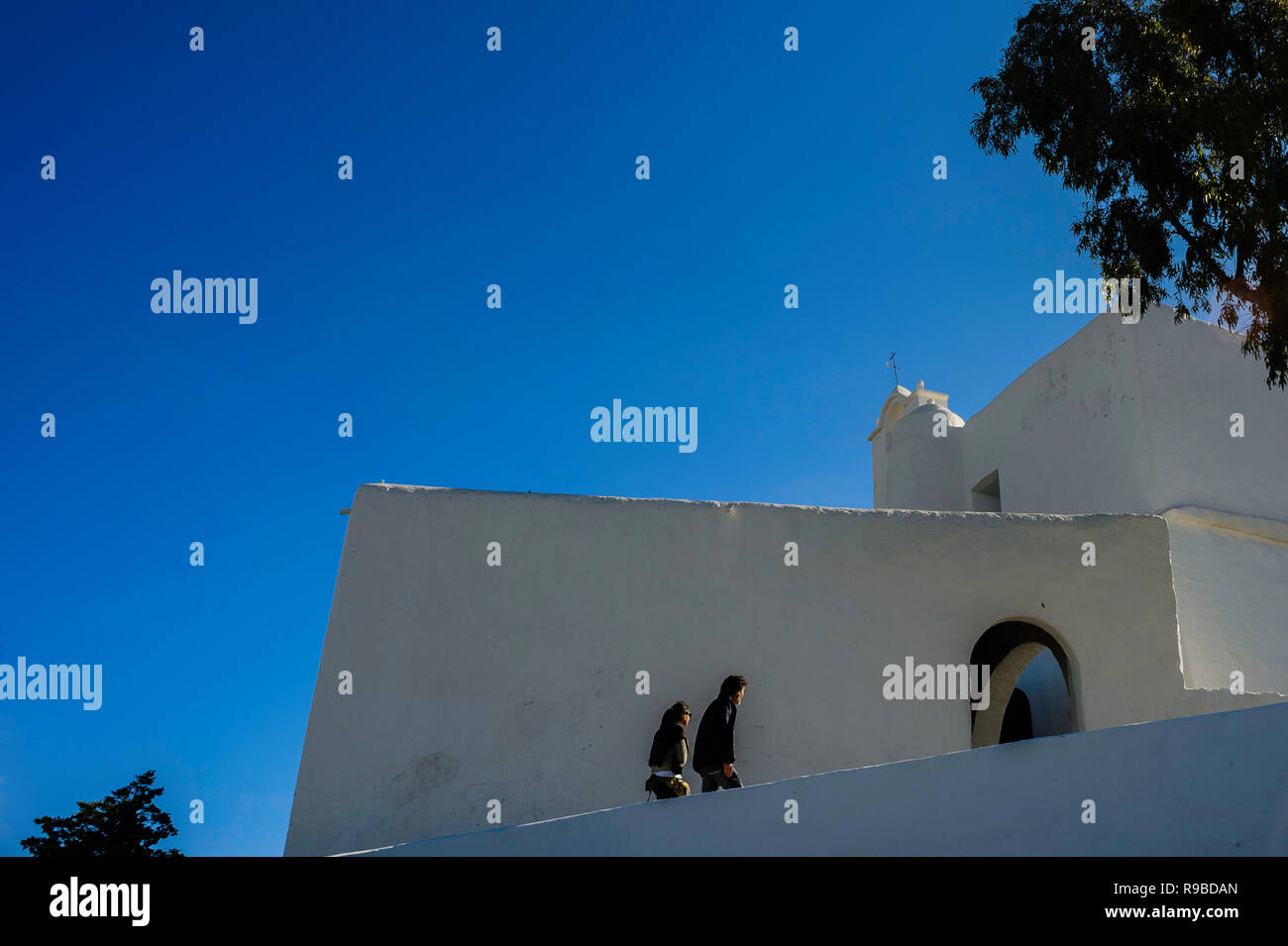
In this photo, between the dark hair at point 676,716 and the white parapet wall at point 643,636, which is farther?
the white parapet wall at point 643,636

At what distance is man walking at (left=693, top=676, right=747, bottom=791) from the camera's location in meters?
7.04

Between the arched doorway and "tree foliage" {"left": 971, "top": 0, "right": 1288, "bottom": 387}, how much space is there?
15.8ft

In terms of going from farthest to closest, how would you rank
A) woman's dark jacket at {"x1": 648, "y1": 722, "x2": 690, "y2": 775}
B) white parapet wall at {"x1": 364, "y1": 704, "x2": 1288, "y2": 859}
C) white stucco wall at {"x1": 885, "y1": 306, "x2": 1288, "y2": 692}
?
white stucco wall at {"x1": 885, "y1": 306, "x2": 1288, "y2": 692}, woman's dark jacket at {"x1": 648, "y1": 722, "x2": 690, "y2": 775}, white parapet wall at {"x1": 364, "y1": 704, "x2": 1288, "y2": 859}

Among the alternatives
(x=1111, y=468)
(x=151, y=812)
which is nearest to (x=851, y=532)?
(x=1111, y=468)

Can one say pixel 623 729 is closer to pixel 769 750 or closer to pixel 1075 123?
pixel 769 750

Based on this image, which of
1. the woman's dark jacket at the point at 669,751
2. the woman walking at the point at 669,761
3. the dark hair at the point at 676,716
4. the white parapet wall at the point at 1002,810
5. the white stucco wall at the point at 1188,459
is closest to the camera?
the white parapet wall at the point at 1002,810

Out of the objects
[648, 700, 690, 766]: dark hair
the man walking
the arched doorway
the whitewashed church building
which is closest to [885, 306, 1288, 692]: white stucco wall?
the arched doorway

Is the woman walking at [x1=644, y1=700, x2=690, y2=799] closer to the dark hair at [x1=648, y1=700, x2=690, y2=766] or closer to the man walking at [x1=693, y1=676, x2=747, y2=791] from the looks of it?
the dark hair at [x1=648, y1=700, x2=690, y2=766]

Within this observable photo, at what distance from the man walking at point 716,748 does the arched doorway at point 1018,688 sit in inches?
241

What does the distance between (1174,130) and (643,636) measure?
651 cm

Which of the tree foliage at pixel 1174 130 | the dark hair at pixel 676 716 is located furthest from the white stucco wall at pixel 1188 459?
the dark hair at pixel 676 716

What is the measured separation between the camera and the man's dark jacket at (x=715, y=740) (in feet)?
23.1

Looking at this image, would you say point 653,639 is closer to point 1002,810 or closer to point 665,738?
point 665,738

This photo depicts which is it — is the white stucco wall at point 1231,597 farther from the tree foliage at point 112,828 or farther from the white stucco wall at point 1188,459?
the tree foliage at point 112,828
